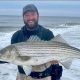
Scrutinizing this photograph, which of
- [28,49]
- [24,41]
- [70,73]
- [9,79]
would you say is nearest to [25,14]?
[24,41]

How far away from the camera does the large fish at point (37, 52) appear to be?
5312 mm

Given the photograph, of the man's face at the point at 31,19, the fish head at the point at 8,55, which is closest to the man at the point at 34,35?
the man's face at the point at 31,19

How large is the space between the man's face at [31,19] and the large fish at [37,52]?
0.63m

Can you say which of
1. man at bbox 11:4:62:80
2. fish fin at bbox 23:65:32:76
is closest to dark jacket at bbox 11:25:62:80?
man at bbox 11:4:62:80

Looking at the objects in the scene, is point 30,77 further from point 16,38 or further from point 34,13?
point 34,13

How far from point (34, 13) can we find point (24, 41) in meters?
0.56

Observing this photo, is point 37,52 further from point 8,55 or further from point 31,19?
point 31,19

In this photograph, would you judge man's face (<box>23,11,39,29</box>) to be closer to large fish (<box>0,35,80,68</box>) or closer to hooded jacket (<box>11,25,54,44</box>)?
hooded jacket (<box>11,25,54,44</box>)

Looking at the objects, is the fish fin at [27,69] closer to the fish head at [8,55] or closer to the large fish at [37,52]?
the large fish at [37,52]

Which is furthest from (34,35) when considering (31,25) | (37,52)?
(37,52)

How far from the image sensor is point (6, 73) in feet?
37.9

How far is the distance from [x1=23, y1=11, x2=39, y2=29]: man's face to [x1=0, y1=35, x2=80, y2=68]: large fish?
0.63 metres

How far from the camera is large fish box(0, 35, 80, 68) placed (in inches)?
209

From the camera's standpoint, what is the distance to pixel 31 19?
595 cm
